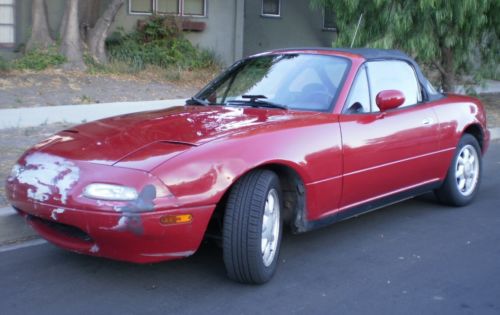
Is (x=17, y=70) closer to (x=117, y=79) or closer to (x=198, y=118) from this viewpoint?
(x=117, y=79)

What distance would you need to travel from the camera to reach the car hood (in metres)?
4.27

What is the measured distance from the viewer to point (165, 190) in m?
4.04

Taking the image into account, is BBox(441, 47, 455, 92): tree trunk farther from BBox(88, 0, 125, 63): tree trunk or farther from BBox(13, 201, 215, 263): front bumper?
BBox(13, 201, 215, 263): front bumper

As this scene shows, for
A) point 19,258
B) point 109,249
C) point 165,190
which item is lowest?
point 19,258

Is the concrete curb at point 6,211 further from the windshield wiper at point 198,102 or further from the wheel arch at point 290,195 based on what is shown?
the wheel arch at point 290,195

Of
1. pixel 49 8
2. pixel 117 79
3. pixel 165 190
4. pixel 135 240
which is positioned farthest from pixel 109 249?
pixel 49 8

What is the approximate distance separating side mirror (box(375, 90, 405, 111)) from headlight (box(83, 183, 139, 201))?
7.76 feet

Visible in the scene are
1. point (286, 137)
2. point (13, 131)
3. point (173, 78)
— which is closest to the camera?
point (286, 137)

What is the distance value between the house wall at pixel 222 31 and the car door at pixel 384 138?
11071 millimetres

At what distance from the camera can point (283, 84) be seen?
18.6 ft

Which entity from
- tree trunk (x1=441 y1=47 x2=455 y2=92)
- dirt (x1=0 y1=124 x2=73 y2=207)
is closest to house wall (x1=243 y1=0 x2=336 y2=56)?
tree trunk (x1=441 y1=47 x2=455 y2=92)

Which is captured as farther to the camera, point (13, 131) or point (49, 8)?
point (49, 8)

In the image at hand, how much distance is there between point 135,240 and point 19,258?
1.51 metres

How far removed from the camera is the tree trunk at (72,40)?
43.7 feet
